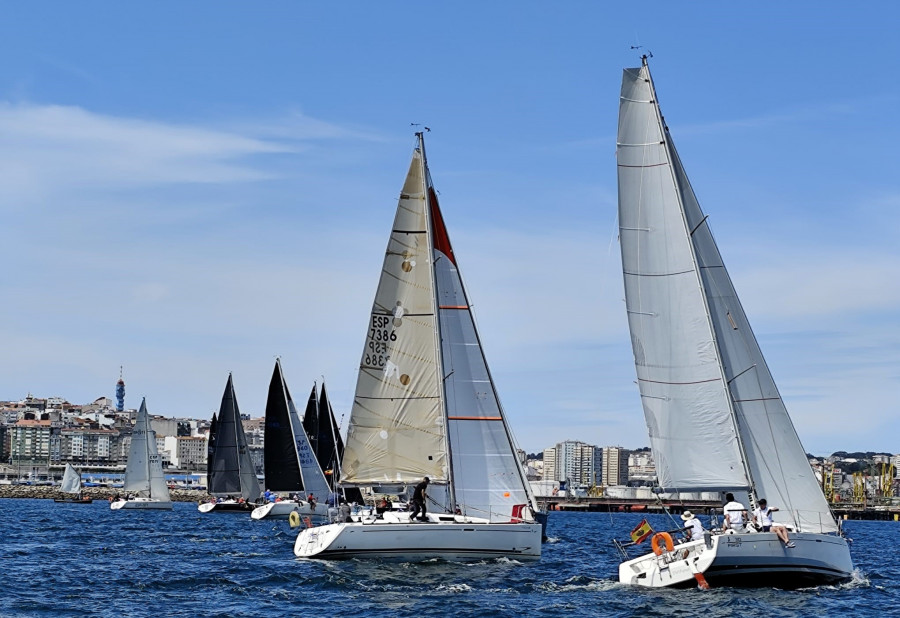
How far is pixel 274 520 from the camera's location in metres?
70.1

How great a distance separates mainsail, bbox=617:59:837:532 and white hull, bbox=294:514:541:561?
503 centimetres

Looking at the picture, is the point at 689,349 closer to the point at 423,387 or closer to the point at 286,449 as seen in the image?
the point at 423,387

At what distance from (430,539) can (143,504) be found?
63374mm

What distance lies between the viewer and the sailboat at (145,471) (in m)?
90.1

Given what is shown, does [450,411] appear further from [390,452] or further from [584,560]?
[584,560]

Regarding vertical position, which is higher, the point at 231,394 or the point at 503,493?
the point at 231,394

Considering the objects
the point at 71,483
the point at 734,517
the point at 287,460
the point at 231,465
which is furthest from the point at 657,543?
the point at 71,483

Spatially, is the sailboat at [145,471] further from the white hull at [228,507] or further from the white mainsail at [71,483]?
the white mainsail at [71,483]

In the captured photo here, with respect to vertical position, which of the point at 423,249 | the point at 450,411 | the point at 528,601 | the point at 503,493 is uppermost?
the point at 423,249

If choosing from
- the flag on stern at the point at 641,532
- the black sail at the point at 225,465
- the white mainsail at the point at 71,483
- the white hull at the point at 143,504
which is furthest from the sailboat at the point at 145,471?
the flag on stern at the point at 641,532

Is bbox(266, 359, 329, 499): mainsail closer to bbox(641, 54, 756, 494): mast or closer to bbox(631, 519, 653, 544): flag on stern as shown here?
bbox(631, 519, 653, 544): flag on stern

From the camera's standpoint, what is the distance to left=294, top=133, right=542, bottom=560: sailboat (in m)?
32.6

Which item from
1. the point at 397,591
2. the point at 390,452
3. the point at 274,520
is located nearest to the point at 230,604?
the point at 397,591

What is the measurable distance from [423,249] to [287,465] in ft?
130
